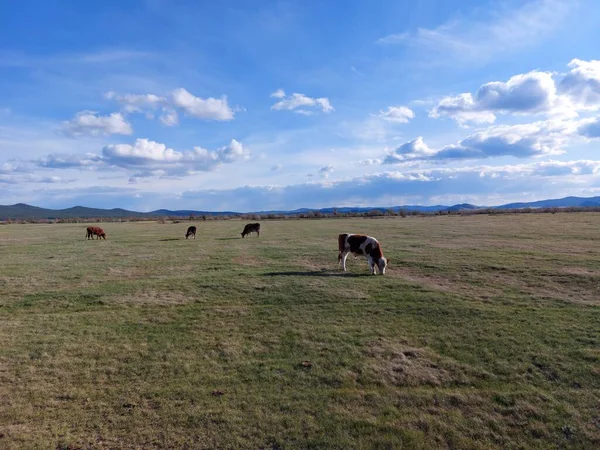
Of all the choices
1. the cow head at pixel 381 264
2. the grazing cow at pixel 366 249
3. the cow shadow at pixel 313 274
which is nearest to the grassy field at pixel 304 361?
the cow shadow at pixel 313 274

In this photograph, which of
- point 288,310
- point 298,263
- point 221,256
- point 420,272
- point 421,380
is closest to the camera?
point 421,380

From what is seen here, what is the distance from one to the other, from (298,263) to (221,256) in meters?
5.45

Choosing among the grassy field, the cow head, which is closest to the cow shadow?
the grassy field

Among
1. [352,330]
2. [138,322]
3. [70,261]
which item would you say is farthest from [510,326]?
[70,261]

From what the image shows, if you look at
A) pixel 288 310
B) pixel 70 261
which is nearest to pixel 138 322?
pixel 288 310

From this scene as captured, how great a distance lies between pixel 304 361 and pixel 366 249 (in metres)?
9.54

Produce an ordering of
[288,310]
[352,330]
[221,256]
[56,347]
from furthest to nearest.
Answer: [221,256]
[288,310]
[352,330]
[56,347]

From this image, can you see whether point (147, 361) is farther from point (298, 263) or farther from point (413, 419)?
point (298, 263)

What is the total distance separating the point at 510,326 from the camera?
9.58 meters

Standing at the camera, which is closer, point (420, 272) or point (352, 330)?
point (352, 330)

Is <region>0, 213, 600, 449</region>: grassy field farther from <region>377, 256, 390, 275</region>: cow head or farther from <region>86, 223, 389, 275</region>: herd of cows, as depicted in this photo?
<region>86, 223, 389, 275</region>: herd of cows

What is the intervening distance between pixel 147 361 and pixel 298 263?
11528 millimetres

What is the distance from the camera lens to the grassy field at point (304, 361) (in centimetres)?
566

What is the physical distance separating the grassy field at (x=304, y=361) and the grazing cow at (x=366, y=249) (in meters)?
0.97
